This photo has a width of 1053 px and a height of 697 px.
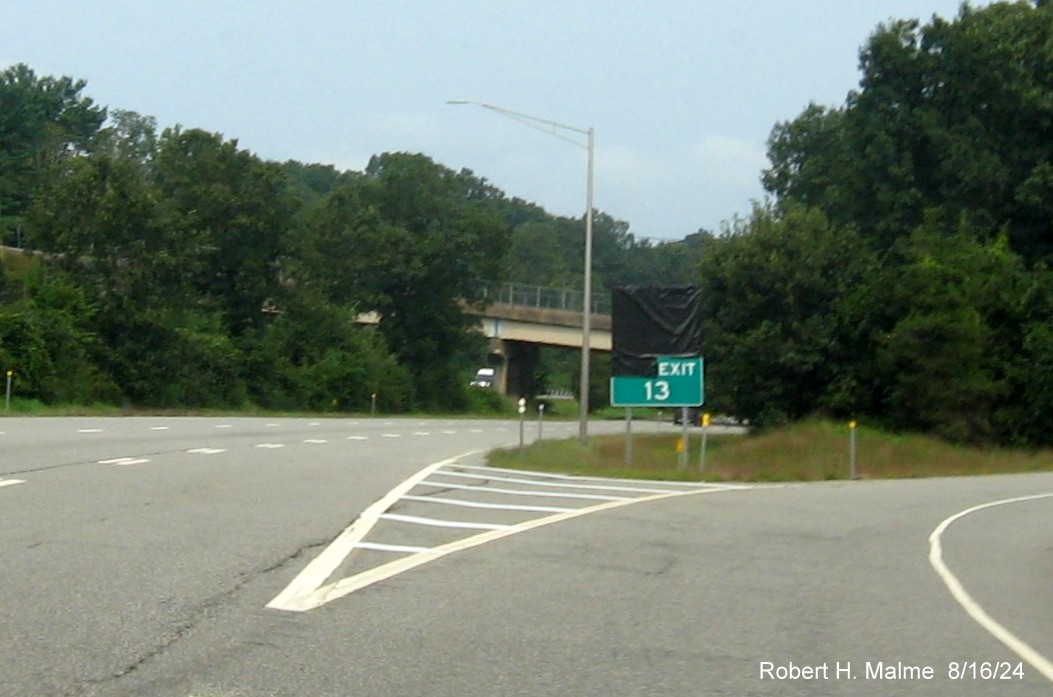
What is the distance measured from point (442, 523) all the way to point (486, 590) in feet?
17.2

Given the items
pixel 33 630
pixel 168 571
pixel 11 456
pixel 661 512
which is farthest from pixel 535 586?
pixel 11 456

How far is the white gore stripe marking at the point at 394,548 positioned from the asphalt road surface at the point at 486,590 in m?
0.08

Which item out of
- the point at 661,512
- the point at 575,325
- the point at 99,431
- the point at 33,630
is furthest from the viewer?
the point at 575,325

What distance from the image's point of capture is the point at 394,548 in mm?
15070

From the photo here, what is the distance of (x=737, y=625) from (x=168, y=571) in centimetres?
477

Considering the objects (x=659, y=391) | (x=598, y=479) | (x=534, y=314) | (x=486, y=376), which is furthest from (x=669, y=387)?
(x=486, y=376)

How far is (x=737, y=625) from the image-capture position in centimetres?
1146

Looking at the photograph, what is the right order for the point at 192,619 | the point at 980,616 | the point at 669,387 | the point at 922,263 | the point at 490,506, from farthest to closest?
the point at 922,263 < the point at 669,387 < the point at 490,506 < the point at 980,616 < the point at 192,619

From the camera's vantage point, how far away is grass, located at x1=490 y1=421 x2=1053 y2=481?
32094 millimetres

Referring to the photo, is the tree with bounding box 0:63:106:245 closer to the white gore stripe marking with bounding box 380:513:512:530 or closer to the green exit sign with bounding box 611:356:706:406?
the green exit sign with bounding box 611:356:706:406

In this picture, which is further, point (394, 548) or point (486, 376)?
point (486, 376)

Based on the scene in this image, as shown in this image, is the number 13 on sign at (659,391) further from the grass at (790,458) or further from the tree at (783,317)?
the tree at (783,317)

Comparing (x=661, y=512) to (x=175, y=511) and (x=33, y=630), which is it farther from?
(x=33, y=630)

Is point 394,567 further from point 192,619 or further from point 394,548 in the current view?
point 192,619
